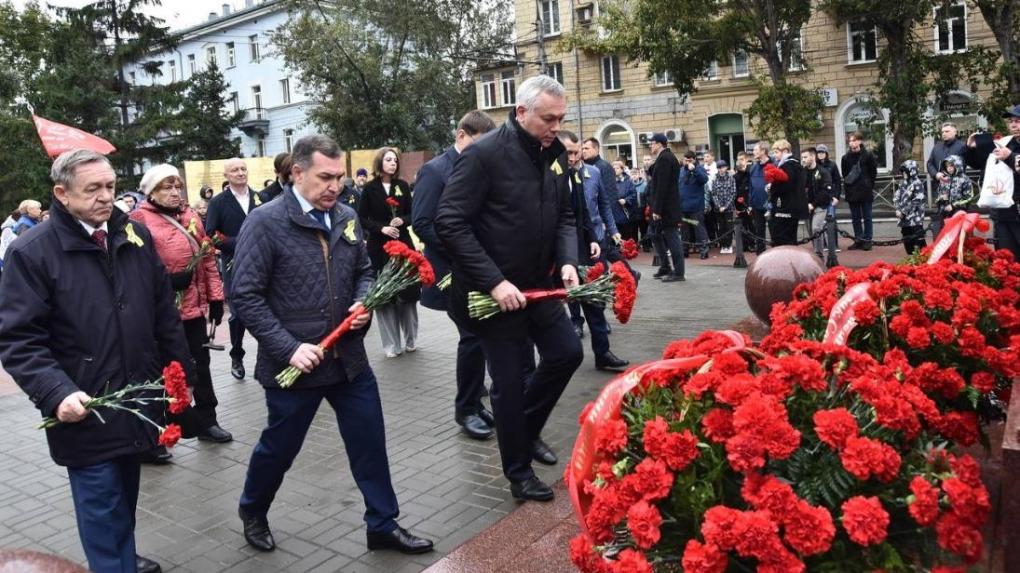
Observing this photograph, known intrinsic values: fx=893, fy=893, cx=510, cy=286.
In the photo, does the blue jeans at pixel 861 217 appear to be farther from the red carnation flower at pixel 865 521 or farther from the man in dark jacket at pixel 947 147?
the red carnation flower at pixel 865 521

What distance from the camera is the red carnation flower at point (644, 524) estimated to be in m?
2.54

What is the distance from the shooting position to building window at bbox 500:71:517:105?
42.8m

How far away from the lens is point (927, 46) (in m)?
29.8

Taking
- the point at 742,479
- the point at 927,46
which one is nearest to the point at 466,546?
the point at 742,479

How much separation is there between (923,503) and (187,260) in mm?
5188

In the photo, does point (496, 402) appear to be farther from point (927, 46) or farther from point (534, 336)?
point (927, 46)

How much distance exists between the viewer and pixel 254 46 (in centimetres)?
5556

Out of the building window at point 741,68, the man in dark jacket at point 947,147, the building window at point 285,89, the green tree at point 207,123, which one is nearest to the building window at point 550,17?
the building window at point 741,68

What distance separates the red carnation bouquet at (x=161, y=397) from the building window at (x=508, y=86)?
1571 inches

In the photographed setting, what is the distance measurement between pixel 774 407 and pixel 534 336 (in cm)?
232

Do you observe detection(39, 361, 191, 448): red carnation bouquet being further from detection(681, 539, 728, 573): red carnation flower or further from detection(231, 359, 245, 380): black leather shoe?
detection(231, 359, 245, 380): black leather shoe

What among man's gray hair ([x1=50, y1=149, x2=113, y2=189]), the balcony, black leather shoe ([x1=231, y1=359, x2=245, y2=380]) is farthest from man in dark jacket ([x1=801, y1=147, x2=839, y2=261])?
the balcony

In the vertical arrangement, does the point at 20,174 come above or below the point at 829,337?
above

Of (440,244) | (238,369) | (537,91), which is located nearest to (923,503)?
(537,91)
